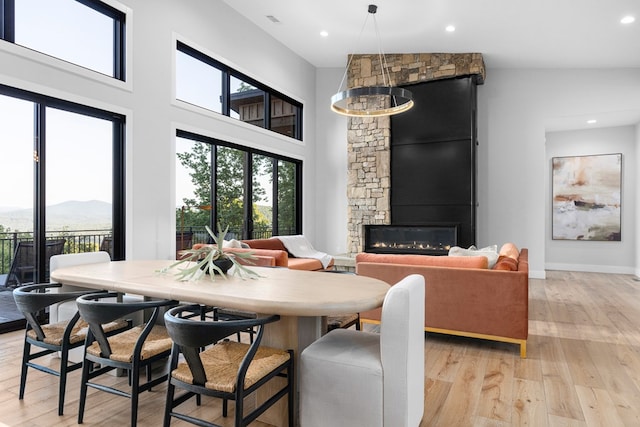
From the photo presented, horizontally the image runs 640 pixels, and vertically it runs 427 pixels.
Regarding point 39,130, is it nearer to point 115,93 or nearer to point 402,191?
point 115,93

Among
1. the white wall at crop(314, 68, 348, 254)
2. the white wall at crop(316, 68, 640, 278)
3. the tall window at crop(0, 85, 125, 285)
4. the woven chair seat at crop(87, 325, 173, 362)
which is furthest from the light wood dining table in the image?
the white wall at crop(316, 68, 640, 278)

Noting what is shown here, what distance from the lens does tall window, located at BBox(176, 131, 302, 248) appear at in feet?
17.5

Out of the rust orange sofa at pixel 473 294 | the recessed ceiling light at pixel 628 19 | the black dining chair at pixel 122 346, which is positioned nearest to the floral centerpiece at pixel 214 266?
Result: the black dining chair at pixel 122 346

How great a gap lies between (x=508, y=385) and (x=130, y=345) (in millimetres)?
2238

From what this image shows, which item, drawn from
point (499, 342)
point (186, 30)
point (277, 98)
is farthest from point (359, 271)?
point (277, 98)

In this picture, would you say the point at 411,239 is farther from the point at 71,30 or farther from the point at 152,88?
the point at 71,30

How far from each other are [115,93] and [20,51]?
907 mm

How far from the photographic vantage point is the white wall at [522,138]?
6715mm

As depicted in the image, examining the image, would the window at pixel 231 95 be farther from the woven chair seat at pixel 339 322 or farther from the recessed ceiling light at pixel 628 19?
the recessed ceiling light at pixel 628 19

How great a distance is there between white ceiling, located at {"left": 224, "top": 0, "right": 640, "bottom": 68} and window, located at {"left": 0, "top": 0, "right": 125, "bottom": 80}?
1.96 meters

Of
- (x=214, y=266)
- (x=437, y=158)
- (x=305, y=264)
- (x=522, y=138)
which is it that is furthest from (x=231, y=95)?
(x=522, y=138)

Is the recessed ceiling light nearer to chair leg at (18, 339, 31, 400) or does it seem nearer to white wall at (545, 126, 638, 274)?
white wall at (545, 126, 638, 274)

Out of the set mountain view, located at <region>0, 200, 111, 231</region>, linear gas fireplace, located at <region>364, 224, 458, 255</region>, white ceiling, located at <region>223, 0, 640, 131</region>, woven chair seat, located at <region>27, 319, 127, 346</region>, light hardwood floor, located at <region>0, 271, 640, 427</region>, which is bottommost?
light hardwood floor, located at <region>0, 271, 640, 427</region>

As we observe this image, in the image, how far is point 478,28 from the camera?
570 cm
